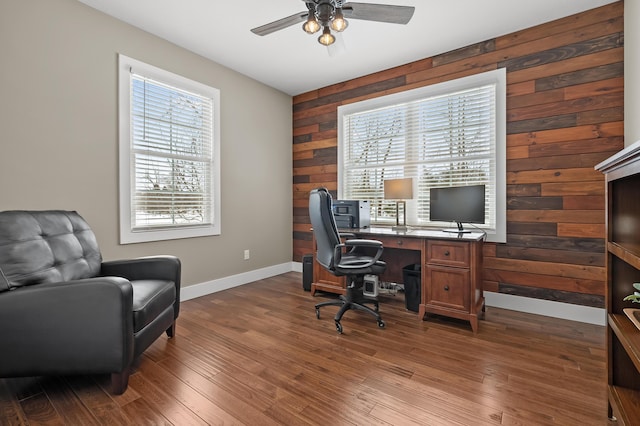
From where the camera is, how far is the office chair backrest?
2.59 meters

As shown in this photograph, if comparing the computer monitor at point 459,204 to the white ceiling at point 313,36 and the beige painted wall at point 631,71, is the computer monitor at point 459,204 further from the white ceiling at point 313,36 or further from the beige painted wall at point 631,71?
the white ceiling at point 313,36

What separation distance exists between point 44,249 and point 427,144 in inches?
140

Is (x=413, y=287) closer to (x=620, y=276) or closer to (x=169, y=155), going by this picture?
(x=620, y=276)

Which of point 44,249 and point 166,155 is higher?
point 166,155

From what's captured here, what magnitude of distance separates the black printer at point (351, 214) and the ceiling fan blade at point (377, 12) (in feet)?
6.16

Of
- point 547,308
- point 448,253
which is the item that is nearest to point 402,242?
point 448,253

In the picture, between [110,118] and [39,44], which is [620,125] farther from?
[39,44]

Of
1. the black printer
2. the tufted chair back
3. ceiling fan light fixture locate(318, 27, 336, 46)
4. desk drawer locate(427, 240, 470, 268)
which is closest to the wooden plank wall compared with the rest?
desk drawer locate(427, 240, 470, 268)

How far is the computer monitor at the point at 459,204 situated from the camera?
2.90 metres

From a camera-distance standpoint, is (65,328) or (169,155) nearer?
(65,328)

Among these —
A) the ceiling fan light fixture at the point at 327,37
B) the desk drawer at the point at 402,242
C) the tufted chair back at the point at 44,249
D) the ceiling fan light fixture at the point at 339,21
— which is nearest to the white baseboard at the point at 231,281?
the tufted chair back at the point at 44,249

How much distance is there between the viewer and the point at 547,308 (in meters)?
2.89

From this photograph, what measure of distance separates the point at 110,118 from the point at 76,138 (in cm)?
34

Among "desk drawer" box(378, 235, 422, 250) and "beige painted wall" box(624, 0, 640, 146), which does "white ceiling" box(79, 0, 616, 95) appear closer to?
"beige painted wall" box(624, 0, 640, 146)
